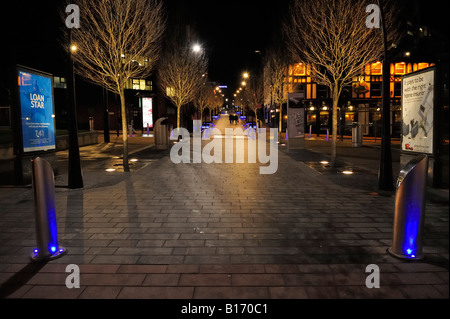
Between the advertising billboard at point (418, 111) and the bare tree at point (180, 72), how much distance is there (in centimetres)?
1760

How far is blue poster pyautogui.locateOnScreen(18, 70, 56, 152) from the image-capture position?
928 centimetres

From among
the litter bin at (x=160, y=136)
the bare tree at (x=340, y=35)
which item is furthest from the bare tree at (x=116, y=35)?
the litter bin at (x=160, y=136)

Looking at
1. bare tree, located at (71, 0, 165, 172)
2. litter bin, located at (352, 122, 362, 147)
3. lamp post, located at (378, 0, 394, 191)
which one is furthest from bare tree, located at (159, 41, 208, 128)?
lamp post, located at (378, 0, 394, 191)

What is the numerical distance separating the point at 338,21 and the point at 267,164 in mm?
5423

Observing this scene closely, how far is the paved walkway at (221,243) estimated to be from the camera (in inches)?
152

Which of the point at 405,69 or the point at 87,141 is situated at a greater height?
the point at 405,69

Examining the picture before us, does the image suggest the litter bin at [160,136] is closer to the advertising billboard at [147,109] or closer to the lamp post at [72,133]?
the lamp post at [72,133]

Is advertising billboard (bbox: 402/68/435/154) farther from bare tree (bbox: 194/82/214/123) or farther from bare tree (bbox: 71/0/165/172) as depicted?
bare tree (bbox: 194/82/214/123)

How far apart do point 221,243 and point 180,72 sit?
22.3 m

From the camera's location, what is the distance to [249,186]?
9.63m

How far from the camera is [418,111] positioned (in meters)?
8.73

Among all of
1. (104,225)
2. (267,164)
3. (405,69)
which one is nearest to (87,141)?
(267,164)

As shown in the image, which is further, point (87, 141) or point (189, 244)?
point (87, 141)
